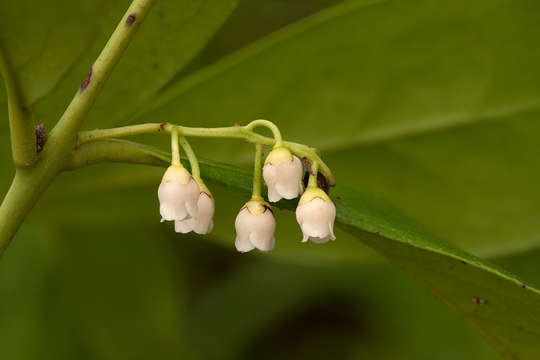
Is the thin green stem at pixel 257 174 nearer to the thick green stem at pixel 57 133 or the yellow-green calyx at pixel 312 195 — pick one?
→ the yellow-green calyx at pixel 312 195

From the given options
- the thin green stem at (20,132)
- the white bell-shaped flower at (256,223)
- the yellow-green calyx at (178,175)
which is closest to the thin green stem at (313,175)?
the white bell-shaped flower at (256,223)

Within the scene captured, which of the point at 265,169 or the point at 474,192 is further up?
the point at 474,192

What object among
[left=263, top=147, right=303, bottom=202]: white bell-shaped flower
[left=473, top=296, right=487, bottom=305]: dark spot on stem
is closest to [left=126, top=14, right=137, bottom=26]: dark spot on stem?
[left=263, top=147, right=303, bottom=202]: white bell-shaped flower

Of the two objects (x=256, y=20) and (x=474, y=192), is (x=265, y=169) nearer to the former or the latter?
(x=474, y=192)

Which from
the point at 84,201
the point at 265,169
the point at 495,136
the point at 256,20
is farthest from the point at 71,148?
the point at 256,20

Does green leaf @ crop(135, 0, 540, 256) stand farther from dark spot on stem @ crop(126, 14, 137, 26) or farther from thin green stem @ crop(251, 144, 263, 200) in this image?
dark spot on stem @ crop(126, 14, 137, 26)

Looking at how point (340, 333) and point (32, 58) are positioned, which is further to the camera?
point (340, 333)
